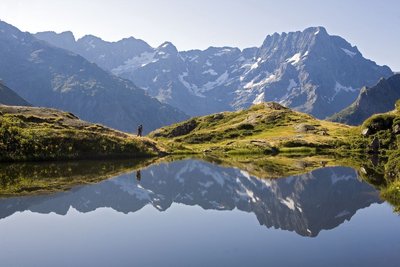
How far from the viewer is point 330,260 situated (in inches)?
1016

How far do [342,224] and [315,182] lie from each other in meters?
28.7

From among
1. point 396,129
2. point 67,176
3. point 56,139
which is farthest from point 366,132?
point 67,176

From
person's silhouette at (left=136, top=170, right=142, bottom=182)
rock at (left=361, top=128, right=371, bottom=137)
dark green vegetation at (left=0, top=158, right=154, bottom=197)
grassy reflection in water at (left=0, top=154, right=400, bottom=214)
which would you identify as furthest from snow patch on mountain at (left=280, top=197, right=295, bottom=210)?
rock at (left=361, top=128, right=371, bottom=137)

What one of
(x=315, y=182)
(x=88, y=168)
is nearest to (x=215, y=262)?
(x=315, y=182)

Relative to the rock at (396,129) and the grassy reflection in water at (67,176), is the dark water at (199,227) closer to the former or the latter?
the grassy reflection in water at (67,176)

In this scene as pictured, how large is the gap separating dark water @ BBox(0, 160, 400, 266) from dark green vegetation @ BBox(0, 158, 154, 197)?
313cm

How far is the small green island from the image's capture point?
270 feet

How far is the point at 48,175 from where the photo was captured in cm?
6147

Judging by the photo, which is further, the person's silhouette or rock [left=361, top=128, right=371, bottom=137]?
rock [left=361, top=128, right=371, bottom=137]

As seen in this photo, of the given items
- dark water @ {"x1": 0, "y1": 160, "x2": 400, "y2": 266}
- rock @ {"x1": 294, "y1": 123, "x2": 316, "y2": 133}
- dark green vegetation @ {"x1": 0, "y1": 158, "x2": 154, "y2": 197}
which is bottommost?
dark water @ {"x1": 0, "y1": 160, "x2": 400, "y2": 266}

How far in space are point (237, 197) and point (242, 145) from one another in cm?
9462

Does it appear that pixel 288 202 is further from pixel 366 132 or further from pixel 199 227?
pixel 366 132

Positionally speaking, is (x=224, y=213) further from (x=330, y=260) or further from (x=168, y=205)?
(x=330, y=260)

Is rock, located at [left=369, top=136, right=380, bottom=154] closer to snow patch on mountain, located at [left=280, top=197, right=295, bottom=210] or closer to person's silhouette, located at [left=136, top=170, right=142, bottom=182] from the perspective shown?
person's silhouette, located at [left=136, top=170, right=142, bottom=182]
